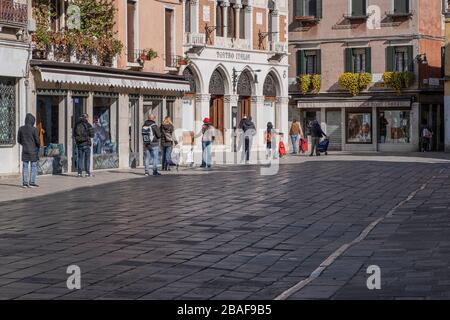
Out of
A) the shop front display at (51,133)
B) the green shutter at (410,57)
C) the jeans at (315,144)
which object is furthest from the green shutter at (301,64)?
the shop front display at (51,133)

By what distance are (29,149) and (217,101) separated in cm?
2485

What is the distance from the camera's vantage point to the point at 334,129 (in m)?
62.3

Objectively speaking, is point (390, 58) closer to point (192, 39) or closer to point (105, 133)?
point (192, 39)

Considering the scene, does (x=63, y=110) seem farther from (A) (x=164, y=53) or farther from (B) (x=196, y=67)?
(B) (x=196, y=67)

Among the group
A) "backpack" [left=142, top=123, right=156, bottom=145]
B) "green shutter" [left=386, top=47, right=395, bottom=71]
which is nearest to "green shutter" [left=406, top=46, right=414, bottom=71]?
"green shutter" [left=386, top=47, right=395, bottom=71]

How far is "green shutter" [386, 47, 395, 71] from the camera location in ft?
198

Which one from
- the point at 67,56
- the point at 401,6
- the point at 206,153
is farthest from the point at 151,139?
the point at 401,6

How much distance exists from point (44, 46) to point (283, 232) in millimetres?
17336

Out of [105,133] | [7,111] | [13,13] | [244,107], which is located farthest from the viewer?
[244,107]

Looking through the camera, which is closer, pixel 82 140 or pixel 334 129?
pixel 82 140

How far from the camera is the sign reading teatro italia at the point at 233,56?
1967 inches

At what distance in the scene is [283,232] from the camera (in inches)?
621

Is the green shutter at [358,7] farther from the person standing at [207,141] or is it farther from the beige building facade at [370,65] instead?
the person standing at [207,141]

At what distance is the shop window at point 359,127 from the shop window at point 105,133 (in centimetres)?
2751
